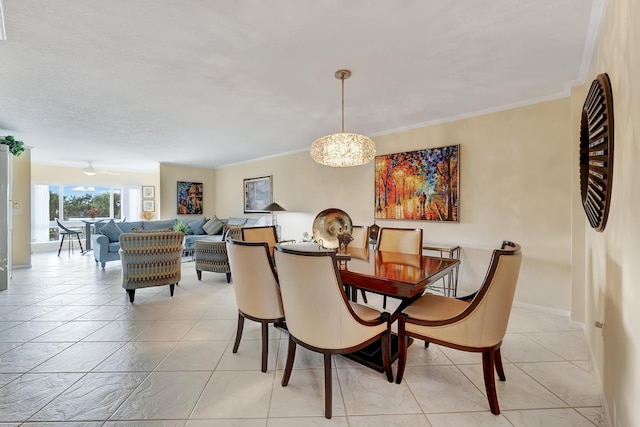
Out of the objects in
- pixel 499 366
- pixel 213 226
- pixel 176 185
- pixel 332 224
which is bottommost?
pixel 499 366

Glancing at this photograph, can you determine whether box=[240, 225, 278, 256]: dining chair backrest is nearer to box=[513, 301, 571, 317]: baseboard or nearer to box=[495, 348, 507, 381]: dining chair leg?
box=[495, 348, 507, 381]: dining chair leg

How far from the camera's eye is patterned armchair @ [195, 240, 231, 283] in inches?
158

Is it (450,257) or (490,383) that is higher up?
(450,257)

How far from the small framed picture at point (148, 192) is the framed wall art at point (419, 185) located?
801cm

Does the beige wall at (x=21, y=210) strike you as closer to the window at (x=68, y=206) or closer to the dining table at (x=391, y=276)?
the window at (x=68, y=206)

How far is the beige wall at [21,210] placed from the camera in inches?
185

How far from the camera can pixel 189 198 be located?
24.1 ft

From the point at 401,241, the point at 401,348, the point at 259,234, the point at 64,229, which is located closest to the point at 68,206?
the point at 64,229

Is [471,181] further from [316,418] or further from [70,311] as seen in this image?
[70,311]

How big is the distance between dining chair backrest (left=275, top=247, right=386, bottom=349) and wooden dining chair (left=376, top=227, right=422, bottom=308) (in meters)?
1.40

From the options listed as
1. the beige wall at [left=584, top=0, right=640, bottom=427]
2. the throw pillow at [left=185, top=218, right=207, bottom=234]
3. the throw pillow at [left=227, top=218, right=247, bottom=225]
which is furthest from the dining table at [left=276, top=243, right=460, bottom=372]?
the throw pillow at [left=185, top=218, right=207, bottom=234]

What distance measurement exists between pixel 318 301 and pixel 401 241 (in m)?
1.69

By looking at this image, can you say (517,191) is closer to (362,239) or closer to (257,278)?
(362,239)

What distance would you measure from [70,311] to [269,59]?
3355 millimetres
